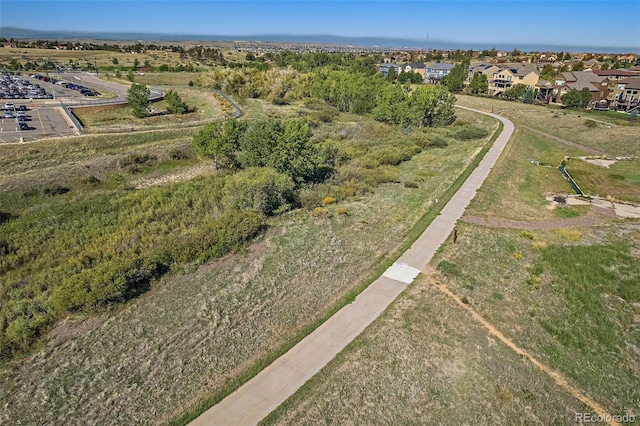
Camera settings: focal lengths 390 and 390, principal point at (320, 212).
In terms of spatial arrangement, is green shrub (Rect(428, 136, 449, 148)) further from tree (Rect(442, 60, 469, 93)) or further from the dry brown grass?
tree (Rect(442, 60, 469, 93))

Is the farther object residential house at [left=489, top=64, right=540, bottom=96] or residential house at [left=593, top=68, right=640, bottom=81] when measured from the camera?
residential house at [left=489, top=64, right=540, bottom=96]

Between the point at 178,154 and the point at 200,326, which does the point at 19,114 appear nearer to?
the point at 178,154

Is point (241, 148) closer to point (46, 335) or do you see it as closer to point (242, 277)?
point (242, 277)

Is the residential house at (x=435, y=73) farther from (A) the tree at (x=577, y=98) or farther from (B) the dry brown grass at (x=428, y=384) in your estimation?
(B) the dry brown grass at (x=428, y=384)

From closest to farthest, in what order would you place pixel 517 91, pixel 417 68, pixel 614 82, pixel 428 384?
pixel 428 384
pixel 614 82
pixel 517 91
pixel 417 68

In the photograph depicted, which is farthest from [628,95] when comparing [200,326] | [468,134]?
[200,326]

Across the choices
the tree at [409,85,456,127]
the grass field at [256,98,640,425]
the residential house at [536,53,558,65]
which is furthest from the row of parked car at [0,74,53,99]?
the residential house at [536,53,558,65]

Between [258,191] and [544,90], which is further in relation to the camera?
[544,90]
